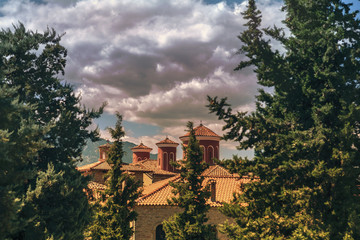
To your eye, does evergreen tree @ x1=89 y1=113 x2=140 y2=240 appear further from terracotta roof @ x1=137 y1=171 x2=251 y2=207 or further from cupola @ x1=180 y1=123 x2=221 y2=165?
cupola @ x1=180 y1=123 x2=221 y2=165

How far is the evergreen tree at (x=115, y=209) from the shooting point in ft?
72.5

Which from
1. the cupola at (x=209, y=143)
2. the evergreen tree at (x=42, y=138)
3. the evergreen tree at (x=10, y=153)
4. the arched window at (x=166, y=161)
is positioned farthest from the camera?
the arched window at (x=166, y=161)

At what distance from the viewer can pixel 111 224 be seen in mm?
22156

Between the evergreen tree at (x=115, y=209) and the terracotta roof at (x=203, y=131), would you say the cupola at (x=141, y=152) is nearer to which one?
the terracotta roof at (x=203, y=131)

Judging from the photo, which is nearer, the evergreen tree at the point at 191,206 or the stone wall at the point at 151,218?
the evergreen tree at the point at 191,206

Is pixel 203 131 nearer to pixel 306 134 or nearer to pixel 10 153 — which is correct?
pixel 306 134

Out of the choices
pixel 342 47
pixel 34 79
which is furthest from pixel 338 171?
pixel 34 79

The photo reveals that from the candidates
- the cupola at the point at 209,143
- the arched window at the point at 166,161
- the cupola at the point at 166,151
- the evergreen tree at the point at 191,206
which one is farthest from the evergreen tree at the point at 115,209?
the cupola at the point at 166,151

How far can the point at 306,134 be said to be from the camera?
43.6 ft

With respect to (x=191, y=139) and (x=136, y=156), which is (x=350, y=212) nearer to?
(x=191, y=139)

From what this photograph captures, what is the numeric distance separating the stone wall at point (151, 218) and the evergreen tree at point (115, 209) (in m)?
2.66

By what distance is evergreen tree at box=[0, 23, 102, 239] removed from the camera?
12.5 meters

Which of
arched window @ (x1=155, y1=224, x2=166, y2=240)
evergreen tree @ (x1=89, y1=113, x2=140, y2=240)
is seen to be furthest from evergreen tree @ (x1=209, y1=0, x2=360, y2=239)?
arched window @ (x1=155, y1=224, x2=166, y2=240)

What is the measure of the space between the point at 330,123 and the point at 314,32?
13.7 feet
